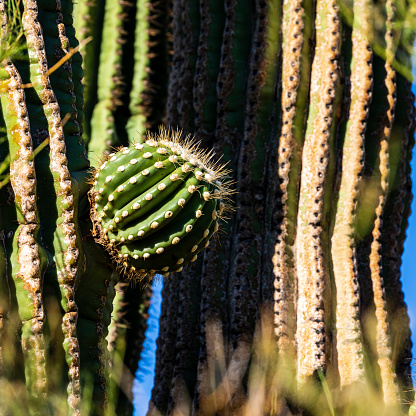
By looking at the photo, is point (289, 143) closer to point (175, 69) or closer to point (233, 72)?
point (233, 72)

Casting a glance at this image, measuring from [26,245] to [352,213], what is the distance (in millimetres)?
1808

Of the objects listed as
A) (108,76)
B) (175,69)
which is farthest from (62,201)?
(175,69)

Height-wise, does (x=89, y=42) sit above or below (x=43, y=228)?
above

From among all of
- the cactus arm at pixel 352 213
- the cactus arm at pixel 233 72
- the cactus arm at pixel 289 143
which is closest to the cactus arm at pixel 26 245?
the cactus arm at pixel 289 143

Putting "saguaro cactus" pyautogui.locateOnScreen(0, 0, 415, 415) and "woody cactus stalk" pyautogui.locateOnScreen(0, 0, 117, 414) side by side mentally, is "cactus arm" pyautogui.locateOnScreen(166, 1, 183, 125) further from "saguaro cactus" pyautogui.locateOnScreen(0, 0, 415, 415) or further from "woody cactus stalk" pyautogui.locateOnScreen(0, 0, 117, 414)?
"woody cactus stalk" pyautogui.locateOnScreen(0, 0, 117, 414)

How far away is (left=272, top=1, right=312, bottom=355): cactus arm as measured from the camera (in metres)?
3.44

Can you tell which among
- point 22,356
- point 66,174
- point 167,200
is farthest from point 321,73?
point 22,356

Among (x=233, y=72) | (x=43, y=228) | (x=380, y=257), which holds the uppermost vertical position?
(x=233, y=72)

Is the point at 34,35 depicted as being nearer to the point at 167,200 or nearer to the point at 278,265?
the point at 167,200

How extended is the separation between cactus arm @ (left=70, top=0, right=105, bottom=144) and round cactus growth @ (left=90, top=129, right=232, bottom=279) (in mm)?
1538

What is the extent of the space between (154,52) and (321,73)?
4.78ft

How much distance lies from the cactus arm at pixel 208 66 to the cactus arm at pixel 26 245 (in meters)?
1.53

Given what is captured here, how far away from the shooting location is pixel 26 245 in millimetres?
2461

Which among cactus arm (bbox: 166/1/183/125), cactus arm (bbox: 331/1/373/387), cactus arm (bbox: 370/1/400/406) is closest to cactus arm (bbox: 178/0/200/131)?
cactus arm (bbox: 166/1/183/125)
